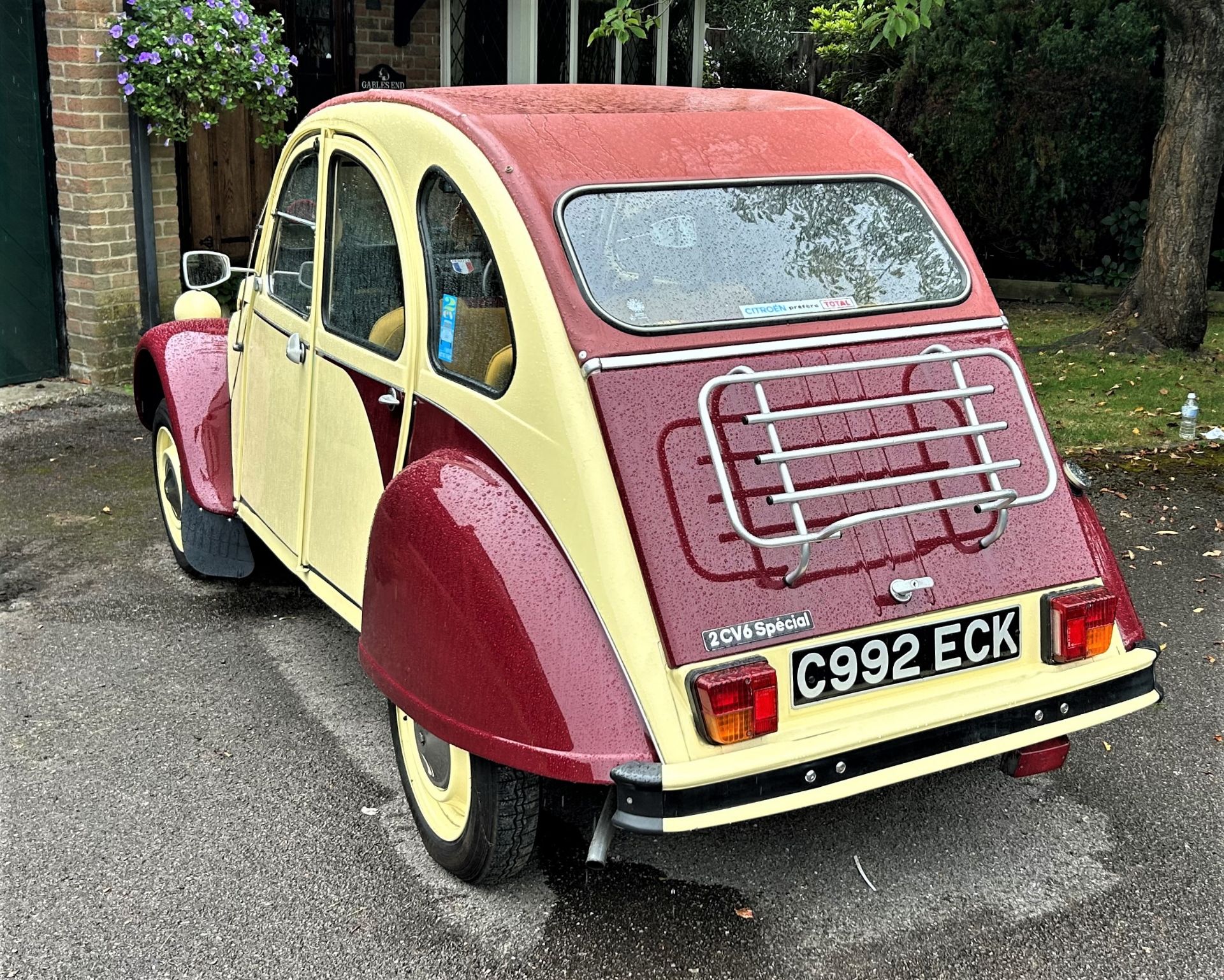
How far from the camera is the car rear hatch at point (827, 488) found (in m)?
2.97

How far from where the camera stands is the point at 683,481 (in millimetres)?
3041

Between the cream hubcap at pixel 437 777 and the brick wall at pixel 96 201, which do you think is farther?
the brick wall at pixel 96 201

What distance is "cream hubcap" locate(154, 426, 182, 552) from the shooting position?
5566mm

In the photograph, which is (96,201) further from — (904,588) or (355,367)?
(904,588)

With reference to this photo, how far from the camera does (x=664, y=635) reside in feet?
9.55

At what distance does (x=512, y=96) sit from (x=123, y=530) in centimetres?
331

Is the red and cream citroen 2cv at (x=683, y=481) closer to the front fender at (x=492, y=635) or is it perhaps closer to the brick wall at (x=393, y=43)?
the front fender at (x=492, y=635)

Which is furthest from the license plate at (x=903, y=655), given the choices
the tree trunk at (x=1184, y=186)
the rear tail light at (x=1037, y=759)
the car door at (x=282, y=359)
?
the tree trunk at (x=1184, y=186)

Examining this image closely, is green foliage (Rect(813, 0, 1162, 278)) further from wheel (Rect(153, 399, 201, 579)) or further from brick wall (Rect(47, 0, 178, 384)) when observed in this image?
wheel (Rect(153, 399, 201, 579))

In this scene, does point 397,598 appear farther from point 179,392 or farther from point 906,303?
point 179,392

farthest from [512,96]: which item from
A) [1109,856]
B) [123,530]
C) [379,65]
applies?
[379,65]

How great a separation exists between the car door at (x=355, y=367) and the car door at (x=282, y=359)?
9 cm

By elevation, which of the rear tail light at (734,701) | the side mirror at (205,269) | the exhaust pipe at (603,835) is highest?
the side mirror at (205,269)

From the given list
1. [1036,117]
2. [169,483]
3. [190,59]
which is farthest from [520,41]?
[169,483]
